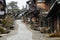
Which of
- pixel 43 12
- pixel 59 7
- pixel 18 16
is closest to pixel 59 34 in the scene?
pixel 59 7

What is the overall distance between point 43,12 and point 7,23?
24.0 feet

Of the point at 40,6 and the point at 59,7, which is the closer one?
the point at 59,7

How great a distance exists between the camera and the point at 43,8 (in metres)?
45.1

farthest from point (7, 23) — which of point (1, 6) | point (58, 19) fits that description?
point (58, 19)

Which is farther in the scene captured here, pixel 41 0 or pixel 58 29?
pixel 41 0

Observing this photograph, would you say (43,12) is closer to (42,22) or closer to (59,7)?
(42,22)

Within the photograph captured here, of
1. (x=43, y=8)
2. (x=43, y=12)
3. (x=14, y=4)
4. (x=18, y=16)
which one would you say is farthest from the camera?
(x=14, y=4)

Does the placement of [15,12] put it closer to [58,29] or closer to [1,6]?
[1,6]

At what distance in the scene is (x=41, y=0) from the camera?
153 ft

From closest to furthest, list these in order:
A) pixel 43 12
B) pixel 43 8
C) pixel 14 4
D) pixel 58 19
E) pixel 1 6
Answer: pixel 58 19
pixel 43 12
pixel 43 8
pixel 1 6
pixel 14 4

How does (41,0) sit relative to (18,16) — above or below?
above

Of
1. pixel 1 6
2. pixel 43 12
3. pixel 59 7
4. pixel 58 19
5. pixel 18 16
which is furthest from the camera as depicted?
pixel 18 16

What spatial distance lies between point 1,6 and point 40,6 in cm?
1492

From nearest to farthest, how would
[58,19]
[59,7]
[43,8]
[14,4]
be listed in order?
[59,7]
[58,19]
[43,8]
[14,4]
